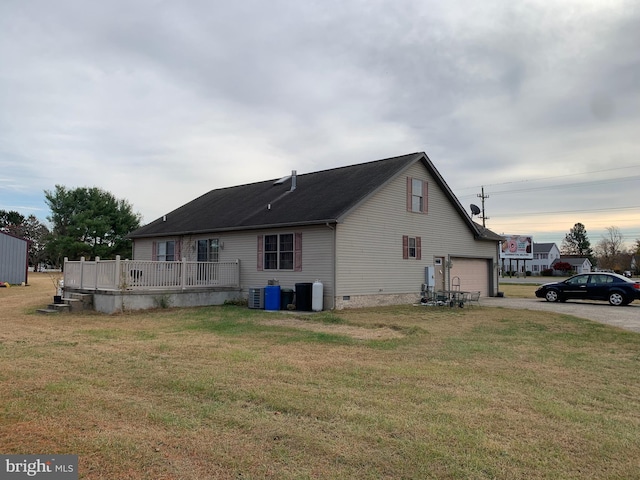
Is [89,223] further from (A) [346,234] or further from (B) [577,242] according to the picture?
(B) [577,242]

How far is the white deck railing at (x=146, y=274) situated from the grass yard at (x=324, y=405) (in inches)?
201

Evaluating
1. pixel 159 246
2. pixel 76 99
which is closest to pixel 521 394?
pixel 76 99

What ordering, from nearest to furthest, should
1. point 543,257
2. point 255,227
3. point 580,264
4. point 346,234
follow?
point 346,234 → point 255,227 → point 580,264 → point 543,257

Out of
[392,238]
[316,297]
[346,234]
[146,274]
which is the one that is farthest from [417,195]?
[146,274]

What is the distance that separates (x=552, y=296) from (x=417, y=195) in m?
7.97

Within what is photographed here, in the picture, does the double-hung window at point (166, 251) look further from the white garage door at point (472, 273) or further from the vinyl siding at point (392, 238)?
the white garage door at point (472, 273)

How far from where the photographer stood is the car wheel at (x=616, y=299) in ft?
60.6

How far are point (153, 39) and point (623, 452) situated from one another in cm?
1357

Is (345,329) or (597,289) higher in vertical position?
(597,289)

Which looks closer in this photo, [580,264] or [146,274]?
[146,274]

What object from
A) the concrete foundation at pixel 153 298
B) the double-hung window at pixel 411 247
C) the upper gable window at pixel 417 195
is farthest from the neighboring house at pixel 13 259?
the upper gable window at pixel 417 195

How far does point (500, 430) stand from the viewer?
432 centimetres

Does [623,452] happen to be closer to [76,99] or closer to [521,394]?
[521,394]

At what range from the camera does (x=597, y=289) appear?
19.2 m
